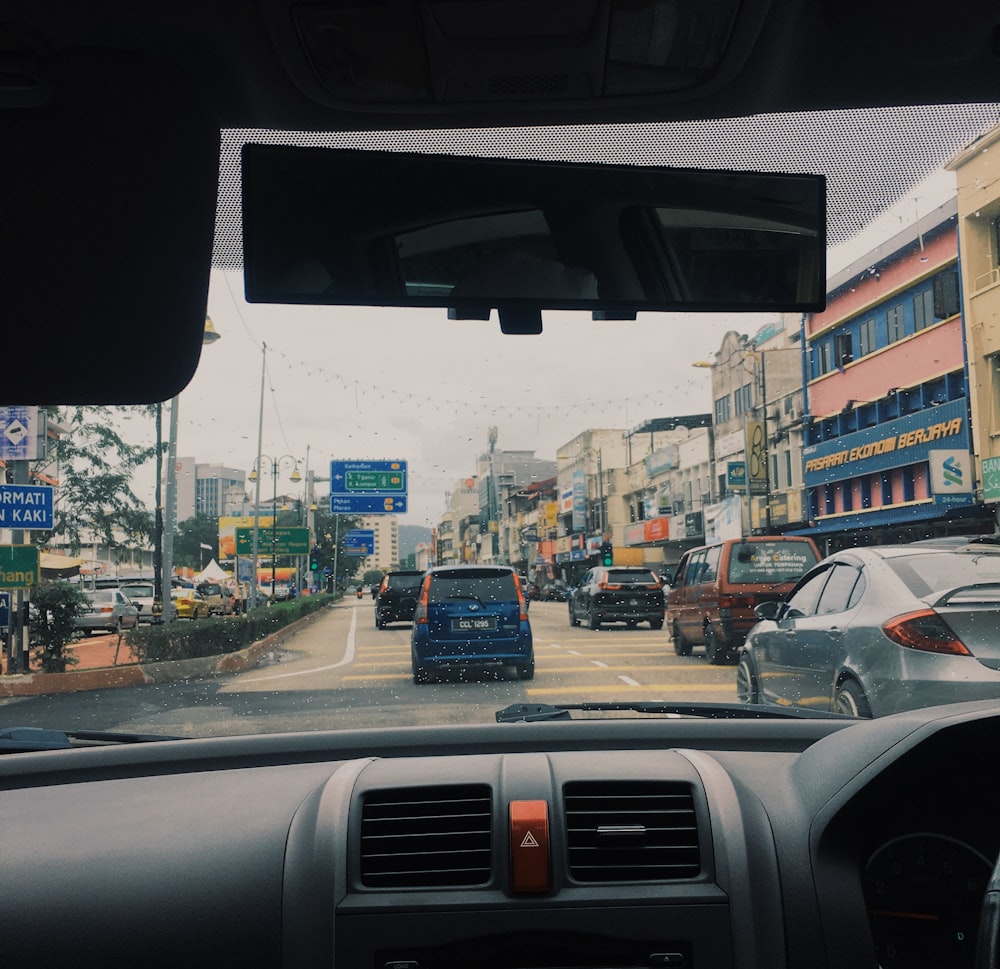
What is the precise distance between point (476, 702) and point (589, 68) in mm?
3484

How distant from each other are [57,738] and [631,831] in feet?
5.37

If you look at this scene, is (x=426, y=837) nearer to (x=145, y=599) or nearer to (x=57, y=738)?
(x=57, y=738)

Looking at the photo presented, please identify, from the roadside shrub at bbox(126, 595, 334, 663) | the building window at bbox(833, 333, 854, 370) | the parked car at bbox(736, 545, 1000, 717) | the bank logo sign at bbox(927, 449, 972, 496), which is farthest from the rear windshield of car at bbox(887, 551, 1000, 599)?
the roadside shrub at bbox(126, 595, 334, 663)

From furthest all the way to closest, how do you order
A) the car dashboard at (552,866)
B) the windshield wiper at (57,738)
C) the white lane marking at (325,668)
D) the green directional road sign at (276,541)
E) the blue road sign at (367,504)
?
the green directional road sign at (276,541), the white lane marking at (325,668), the blue road sign at (367,504), the windshield wiper at (57,738), the car dashboard at (552,866)

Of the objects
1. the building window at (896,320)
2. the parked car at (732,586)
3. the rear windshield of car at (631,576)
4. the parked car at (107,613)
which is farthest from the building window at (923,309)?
the rear windshield of car at (631,576)

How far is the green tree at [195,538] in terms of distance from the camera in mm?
4336

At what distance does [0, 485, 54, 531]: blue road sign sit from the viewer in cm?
330

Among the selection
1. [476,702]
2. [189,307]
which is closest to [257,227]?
[189,307]

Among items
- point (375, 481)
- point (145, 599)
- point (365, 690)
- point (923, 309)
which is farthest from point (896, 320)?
point (145, 599)

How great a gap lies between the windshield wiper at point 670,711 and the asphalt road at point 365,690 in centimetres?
13

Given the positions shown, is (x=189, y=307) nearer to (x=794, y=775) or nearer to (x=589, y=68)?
(x=589, y=68)

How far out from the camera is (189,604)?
216 inches

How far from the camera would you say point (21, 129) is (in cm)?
231

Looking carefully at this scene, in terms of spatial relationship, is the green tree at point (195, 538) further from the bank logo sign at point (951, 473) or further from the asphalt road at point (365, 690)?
the bank logo sign at point (951, 473)
